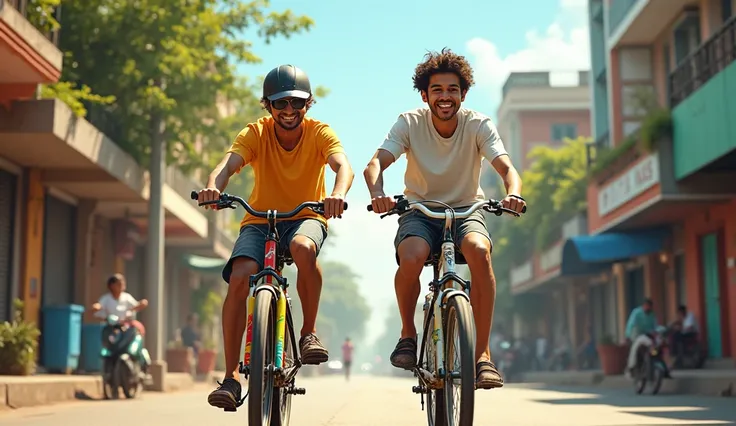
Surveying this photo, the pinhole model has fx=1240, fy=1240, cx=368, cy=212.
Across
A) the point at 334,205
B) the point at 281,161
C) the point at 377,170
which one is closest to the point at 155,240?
the point at 281,161

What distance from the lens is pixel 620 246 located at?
29078mm

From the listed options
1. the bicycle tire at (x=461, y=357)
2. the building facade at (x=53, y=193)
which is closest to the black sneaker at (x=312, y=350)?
the bicycle tire at (x=461, y=357)

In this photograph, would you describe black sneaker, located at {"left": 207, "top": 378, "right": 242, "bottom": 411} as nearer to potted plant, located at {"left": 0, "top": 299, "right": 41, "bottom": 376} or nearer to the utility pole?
potted plant, located at {"left": 0, "top": 299, "right": 41, "bottom": 376}

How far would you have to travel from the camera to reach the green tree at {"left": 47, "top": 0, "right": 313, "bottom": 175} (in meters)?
21.4

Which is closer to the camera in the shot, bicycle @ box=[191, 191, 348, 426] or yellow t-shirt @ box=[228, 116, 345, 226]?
bicycle @ box=[191, 191, 348, 426]

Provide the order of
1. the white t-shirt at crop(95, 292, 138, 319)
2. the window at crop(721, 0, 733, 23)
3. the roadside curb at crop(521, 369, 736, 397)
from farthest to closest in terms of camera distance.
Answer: the window at crop(721, 0, 733, 23) → the roadside curb at crop(521, 369, 736, 397) → the white t-shirt at crop(95, 292, 138, 319)

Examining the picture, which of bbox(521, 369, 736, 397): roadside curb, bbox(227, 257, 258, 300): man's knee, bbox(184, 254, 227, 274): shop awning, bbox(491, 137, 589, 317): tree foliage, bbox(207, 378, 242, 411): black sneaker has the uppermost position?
bbox(491, 137, 589, 317): tree foliage

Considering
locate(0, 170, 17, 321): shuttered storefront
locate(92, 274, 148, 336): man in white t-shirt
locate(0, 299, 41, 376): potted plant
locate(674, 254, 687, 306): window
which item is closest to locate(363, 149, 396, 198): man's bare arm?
locate(0, 299, 41, 376): potted plant

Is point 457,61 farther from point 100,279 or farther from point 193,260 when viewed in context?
point 193,260

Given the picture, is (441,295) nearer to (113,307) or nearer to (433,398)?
(433,398)

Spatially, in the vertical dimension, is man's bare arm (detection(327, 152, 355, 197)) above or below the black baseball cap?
below

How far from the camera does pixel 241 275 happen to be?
661 cm

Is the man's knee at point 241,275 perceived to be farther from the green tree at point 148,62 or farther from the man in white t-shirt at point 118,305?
the green tree at point 148,62

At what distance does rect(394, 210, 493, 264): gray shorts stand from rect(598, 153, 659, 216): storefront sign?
1742 centimetres
